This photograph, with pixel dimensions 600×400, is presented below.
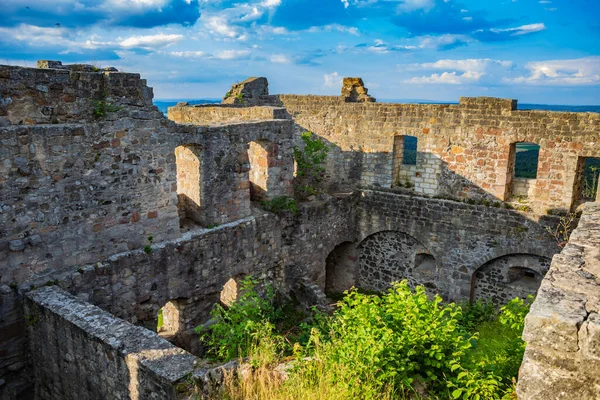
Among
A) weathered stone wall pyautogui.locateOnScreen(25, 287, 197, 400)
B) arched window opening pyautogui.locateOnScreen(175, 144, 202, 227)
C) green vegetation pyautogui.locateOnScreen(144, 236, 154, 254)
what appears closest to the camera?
weathered stone wall pyautogui.locateOnScreen(25, 287, 197, 400)

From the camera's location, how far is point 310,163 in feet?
44.3

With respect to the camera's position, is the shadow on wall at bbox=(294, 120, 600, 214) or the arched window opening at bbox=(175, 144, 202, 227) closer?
the arched window opening at bbox=(175, 144, 202, 227)

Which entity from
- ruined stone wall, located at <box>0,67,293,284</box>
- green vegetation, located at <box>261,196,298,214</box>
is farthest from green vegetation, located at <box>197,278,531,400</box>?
green vegetation, located at <box>261,196,298,214</box>

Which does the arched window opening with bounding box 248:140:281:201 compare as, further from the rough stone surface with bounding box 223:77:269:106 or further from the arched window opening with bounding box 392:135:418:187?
the rough stone surface with bounding box 223:77:269:106

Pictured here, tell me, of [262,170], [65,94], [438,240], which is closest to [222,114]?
[262,170]

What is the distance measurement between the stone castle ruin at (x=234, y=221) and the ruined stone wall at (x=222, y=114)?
0.16 ft

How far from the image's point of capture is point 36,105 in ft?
22.8

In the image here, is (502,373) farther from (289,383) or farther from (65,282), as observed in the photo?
(65,282)

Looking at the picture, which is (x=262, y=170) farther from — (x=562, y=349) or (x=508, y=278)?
(x=562, y=349)

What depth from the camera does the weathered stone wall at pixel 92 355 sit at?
5520mm

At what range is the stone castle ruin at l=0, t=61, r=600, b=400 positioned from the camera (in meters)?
5.71

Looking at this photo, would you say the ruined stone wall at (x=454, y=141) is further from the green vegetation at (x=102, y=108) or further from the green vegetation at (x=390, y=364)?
the green vegetation at (x=102, y=108)

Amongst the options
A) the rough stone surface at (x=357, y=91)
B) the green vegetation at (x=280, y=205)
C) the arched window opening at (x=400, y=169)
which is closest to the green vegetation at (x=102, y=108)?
the green vegetation at (x=280, y=205)

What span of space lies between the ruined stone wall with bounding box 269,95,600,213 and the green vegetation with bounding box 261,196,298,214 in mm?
2988
